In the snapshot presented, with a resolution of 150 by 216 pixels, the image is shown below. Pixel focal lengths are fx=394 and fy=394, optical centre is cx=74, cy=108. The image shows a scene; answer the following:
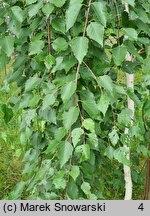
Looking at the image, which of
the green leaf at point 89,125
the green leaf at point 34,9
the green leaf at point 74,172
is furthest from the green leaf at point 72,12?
the green leaf at point 74,172

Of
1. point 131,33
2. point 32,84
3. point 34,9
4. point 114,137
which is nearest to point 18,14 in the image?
point 34,9

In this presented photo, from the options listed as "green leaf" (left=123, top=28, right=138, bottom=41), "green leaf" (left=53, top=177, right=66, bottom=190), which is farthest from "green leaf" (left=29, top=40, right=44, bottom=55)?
"green leaf" (left=53, top=177, right=66, bottom=190)

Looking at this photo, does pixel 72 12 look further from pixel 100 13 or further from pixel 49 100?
pixel 49 100

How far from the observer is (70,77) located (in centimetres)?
95

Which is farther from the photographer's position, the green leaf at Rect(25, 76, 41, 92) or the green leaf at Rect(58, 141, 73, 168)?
the green leaf at Rect(25, 76, 41, 92)

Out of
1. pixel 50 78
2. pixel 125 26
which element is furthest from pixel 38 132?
pixel 125 26

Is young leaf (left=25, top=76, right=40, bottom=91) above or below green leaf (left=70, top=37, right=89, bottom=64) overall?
below

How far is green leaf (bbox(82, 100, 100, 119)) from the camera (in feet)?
2.98

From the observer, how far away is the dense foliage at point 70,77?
902 mm

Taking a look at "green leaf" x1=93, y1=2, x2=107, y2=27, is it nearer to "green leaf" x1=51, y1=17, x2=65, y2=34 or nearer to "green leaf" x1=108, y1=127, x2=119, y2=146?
"green leaf" x1=51, y1=17, x2=65, y2=34

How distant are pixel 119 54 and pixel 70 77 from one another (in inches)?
5.5

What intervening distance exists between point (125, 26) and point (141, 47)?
316 mm

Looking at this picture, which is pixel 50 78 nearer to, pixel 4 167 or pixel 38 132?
pixel 38 132

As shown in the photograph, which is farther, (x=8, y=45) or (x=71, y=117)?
(x=8, y=45)
